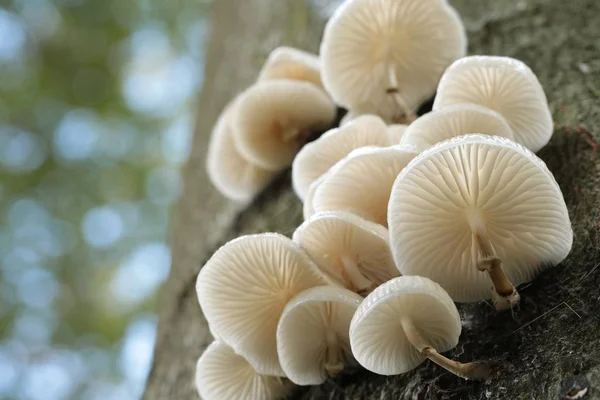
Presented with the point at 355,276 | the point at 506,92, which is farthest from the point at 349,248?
the point at 506,92

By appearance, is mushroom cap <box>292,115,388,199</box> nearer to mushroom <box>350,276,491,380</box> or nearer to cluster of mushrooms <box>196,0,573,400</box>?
cluster of mushrooms <box>196,0,573,400</box>

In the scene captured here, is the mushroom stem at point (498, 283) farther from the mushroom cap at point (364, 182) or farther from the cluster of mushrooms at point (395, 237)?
the mushroom cap at point (364, 182)

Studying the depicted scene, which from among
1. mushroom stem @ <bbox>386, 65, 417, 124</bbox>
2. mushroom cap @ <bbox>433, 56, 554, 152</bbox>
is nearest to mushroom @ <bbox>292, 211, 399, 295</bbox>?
mushroom cap @ <bbox>433, 56, 554, 152</bbox>

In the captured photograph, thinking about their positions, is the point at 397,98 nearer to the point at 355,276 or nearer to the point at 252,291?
the point at 355,276

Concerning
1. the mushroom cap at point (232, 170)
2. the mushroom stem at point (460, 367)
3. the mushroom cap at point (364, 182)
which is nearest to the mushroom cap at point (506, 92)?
the mushroom cap at point (364, 182)

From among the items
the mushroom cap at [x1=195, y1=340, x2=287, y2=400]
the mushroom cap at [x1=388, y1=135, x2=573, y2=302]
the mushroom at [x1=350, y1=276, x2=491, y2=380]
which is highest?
the mushroom cap at [x1=388, y1=135, x2=573, y2=302]

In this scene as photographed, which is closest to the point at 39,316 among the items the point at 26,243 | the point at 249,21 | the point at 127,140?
the point at 26,243

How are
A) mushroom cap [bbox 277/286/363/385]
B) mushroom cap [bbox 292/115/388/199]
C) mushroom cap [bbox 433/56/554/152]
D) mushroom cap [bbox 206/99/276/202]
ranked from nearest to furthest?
mushroom cap [bbox 277/286/363/385] → mushroom cap [bbox 433/56/554/152] → mushroom cap [bbox 292/115/388/199] → mushroom cap [bbox 206/99/276/202]

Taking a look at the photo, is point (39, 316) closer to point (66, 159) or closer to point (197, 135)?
point (66, 159)
